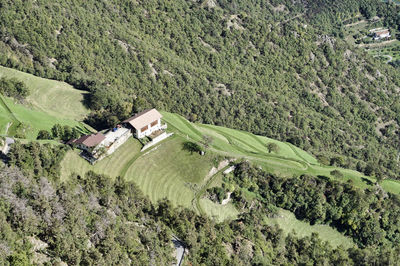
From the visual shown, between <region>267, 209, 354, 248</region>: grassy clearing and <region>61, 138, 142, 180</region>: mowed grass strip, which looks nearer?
<region>61, 138, 142, 180</region>: mowed grass strip

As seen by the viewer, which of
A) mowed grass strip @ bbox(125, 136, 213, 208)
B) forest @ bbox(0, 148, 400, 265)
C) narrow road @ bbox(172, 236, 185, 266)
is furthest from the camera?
mowed grass strip @ bbox(125, 136, 213, 208)

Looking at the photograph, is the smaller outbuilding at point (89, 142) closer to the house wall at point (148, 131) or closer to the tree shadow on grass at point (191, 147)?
the house wall at point (148, 131)

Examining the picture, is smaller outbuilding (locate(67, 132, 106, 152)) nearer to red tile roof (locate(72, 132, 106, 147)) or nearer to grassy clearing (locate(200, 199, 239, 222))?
red tile roof (locate(72, 132, 106, 147))

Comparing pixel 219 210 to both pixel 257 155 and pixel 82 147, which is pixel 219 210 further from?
pixel 82 147

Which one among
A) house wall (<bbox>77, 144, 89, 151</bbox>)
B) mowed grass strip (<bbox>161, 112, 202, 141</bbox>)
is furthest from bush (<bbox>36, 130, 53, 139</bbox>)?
mowed grass strip (<bbox>161, 112, 202, 141</bbox>)

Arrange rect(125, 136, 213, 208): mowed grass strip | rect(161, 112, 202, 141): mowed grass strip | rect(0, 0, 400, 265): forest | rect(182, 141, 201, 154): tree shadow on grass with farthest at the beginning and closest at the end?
rect(161, 112, 202, 141): mowed grass strip → rect(182, 141, 201, 154): tree shadow on grass → rect(125, 136, 213, 208): mowed grass strip → rect(0, 0, 400, 265): forest

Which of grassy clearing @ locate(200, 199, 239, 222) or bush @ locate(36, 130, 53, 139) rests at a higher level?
bush @ locate(36, 130, 53, 139)

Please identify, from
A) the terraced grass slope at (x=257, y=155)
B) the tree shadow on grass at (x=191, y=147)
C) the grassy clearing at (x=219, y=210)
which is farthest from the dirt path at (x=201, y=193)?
the tree shadow on grass at (x=191, y=147)
